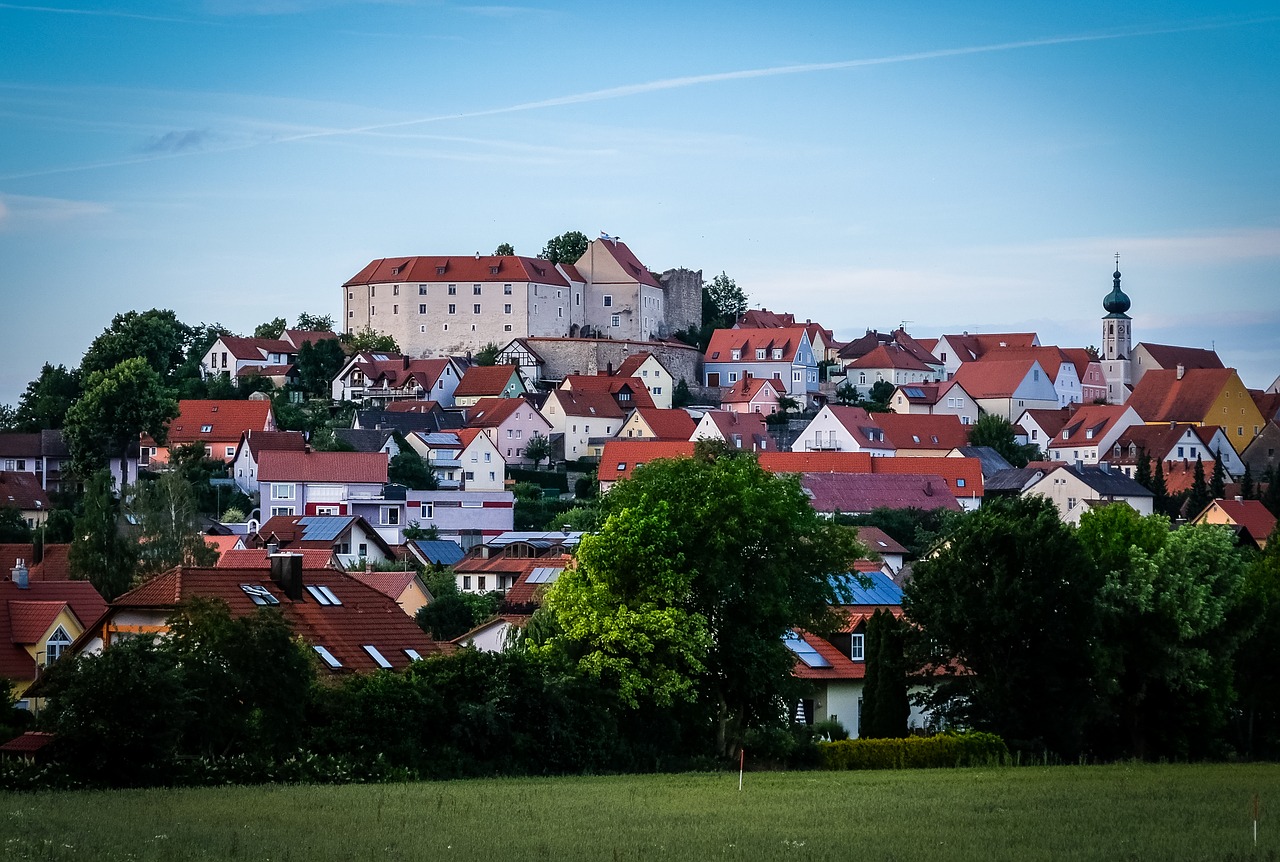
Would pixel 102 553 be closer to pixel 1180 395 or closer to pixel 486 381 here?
pixel 486 381

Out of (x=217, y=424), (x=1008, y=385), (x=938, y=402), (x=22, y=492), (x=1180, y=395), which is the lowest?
(x=22, y=492)

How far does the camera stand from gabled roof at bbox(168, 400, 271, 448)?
4158 inches

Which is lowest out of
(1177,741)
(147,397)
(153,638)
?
(1177,741)

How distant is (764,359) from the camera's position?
138m

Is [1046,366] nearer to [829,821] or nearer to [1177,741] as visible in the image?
[1177,741]

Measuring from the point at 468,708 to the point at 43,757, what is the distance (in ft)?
22.8

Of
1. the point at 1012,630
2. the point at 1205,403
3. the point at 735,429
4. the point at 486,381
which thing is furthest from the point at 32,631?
the point at 1205,403

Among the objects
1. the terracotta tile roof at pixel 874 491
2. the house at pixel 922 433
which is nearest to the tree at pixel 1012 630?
the terracotta tile roof at pixel 874 491

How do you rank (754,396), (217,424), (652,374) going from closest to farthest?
(217,424) < (652,374) < (754,396)

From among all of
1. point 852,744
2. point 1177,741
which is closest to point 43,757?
point 852,744

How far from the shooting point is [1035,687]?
41.4m

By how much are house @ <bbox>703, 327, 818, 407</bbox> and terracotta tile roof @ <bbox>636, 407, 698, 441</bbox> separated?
590 inches

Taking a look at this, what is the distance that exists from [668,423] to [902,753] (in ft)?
273

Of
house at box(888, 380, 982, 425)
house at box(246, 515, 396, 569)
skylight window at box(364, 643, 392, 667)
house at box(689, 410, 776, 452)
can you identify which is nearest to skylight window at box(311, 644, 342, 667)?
skylight window at box(364, 643, 392, 667)
